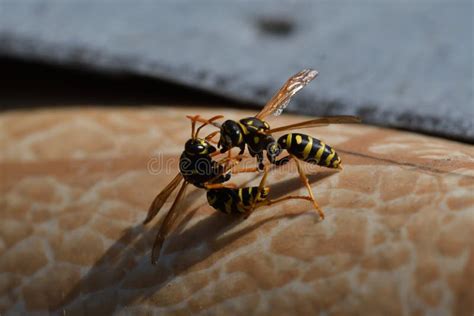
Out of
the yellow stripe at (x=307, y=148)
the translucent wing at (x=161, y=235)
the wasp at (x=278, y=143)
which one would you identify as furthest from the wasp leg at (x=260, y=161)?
the translucent wing at (x=161, y=235)

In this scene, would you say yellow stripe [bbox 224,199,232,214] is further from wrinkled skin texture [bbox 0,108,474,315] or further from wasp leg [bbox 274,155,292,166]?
wasp leg [bbox 274,155,292,166]

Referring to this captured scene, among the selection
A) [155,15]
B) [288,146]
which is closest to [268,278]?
[288,146]

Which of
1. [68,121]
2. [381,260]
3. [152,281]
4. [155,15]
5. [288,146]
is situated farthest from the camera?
[155,15]

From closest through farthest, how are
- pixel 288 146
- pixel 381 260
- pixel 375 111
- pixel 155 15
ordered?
pixel 381 260, pixel 288 146, pixel 375 111, pixel 155 15

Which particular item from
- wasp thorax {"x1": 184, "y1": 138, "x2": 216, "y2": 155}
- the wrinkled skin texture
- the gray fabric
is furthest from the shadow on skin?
the gray fabric

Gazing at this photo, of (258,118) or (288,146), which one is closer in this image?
(288,146)

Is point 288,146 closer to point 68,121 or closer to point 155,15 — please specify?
point 68,121
